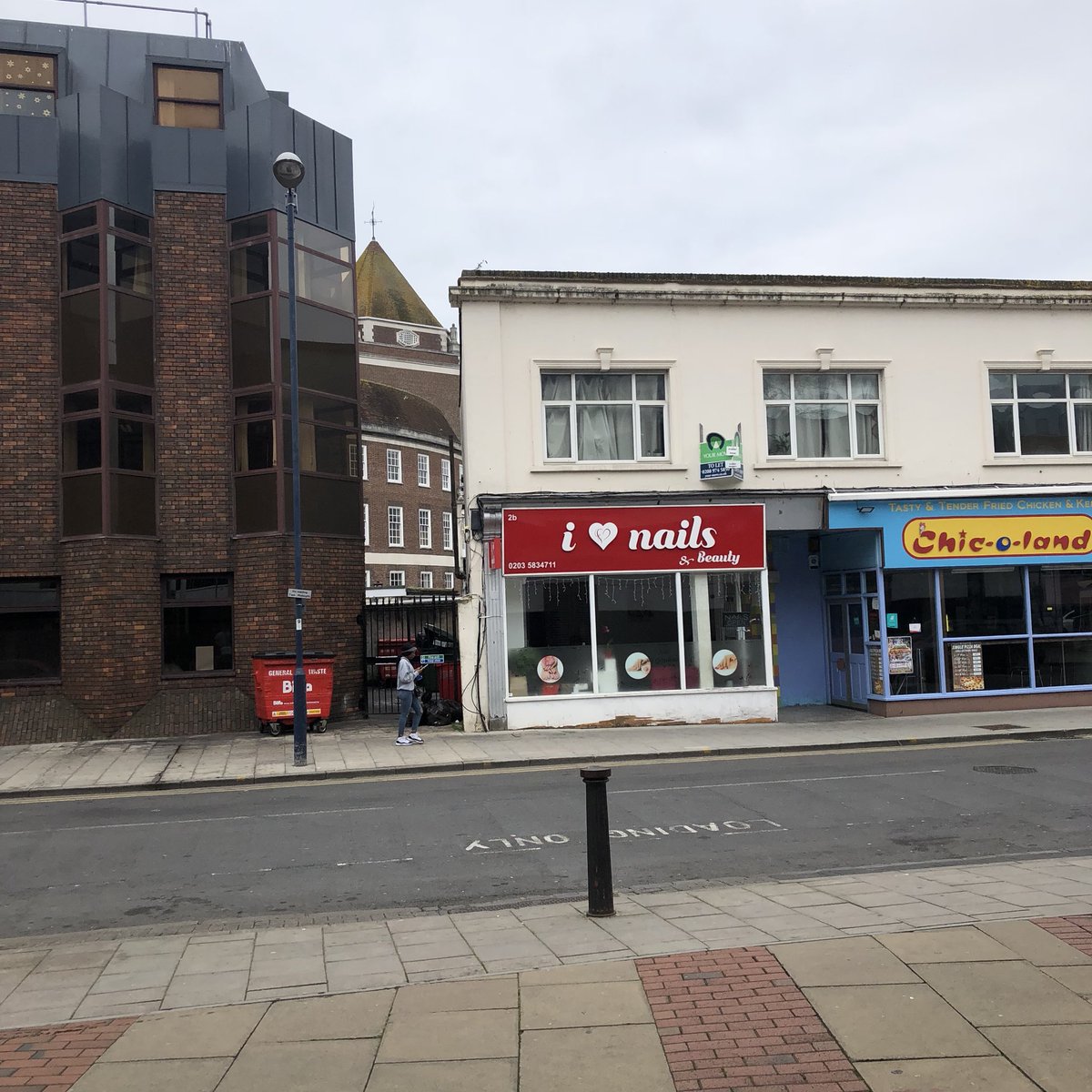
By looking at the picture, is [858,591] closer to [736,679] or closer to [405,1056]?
[736,679]

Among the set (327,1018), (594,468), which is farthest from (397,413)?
(327,1018)

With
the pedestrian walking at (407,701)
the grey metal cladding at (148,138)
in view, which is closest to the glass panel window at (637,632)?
the pedestrian walking at (407,701)

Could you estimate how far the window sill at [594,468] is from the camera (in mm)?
19578

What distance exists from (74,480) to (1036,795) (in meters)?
16.5

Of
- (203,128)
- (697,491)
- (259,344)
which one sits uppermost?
(203,128)

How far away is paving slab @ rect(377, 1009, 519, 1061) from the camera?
4965 mm

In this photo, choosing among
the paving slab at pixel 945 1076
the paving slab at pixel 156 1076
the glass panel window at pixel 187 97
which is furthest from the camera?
→ the glass panel window at pixel 187 97

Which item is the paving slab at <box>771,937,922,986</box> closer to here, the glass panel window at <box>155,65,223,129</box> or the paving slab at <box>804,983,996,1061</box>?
the paving slab at <box>804,983,996,1061</box>

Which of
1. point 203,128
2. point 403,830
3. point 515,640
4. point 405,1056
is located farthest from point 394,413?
point 405,1056

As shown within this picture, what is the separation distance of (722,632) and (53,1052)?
15.6 meters

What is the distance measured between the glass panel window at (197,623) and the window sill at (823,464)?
409 inches

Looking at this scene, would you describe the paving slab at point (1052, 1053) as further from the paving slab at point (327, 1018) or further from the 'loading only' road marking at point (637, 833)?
the 'loading only' road marking at point (637, 833)

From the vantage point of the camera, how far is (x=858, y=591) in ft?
67.8

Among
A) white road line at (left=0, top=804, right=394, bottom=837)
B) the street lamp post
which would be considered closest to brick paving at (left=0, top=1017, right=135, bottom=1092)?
white road line at (left=0, top=804, right=394, bottom=837)
